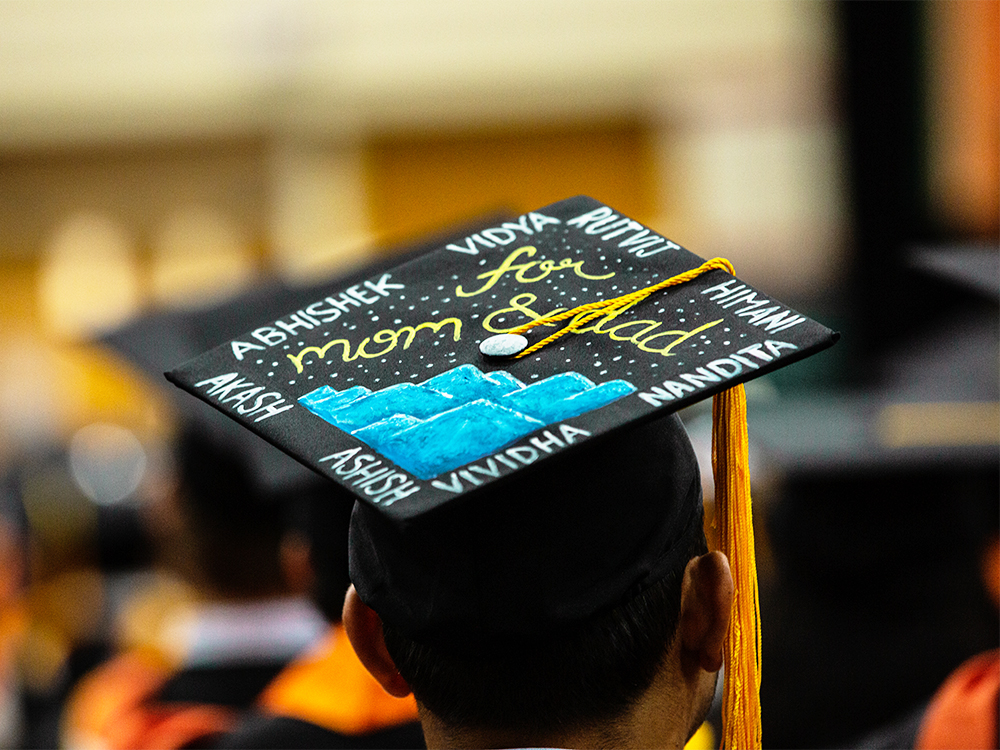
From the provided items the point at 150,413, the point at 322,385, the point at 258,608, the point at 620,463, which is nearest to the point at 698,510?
the point at 620,463

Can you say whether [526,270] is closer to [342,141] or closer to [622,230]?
[622,230]

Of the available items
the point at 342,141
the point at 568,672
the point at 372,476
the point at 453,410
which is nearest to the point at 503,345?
the point at 453,410

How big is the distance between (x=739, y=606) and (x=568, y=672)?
26 centimetres

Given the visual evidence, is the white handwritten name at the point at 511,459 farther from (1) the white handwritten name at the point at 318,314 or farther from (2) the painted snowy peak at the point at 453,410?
(1) the white handwritten name at the point at 318,314

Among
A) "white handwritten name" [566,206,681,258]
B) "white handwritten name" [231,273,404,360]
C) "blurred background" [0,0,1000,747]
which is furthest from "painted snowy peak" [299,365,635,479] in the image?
"blurred background" [0,0,1000,747]

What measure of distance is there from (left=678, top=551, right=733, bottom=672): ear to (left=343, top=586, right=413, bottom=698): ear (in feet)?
0.99

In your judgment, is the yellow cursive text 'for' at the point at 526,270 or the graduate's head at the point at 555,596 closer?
the graduate's head at the point at 555,596

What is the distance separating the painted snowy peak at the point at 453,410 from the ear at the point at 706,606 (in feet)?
0.63

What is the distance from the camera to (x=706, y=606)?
125 cm

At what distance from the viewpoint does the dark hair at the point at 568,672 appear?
46.8 inches

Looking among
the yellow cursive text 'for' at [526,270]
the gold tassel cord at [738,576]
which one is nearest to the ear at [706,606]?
the gold tassel cord at [738,576]

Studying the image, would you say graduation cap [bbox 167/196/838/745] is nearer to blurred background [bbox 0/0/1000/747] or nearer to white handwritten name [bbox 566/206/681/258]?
white handwritten name [bbox 566/206/681/258]

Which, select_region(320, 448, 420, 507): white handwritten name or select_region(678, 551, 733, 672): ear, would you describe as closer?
select_region(320, 448, 420, 507): white handwritten name

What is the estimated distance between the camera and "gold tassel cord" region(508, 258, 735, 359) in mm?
1311
